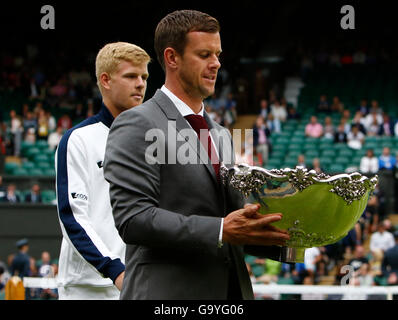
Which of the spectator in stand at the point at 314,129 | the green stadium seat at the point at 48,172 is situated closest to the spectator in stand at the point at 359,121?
the spectator in stand at the point at 314,129

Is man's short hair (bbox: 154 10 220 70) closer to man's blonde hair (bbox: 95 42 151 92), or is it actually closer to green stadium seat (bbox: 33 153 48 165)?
man's blonde hair (bbox: 95 42 151 92)

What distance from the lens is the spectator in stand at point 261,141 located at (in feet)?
55.2

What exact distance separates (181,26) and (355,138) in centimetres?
1497

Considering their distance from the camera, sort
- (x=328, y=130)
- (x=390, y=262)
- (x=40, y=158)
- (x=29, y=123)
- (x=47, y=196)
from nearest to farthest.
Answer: (x=390, y=262) → (x=47, y=196) → (x=40, y=158) → (x=328, y=130) → (x=29, y=123)

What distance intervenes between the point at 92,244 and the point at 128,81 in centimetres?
71

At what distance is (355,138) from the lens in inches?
672

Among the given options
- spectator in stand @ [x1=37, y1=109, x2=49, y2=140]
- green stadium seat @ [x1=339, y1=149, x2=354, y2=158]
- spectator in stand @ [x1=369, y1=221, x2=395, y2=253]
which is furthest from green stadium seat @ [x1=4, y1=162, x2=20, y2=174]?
spectator in stand @ [x1=369, y1=221, x2=395, y2=253]

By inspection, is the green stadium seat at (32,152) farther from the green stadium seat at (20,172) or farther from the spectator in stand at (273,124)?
the spectator in stand at (273,124)

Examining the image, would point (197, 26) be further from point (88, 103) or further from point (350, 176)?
point (88, 103)

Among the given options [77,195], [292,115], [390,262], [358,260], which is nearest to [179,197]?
[77,195]

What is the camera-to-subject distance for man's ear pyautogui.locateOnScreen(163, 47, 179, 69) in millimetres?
2482

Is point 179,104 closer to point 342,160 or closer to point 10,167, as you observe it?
point 342,160

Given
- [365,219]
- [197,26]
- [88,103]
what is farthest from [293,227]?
[88,103]

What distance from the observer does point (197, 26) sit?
7.98 ft
